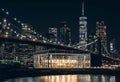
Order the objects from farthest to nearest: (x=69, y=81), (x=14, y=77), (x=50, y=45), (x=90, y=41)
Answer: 1. (x=90, y=41)
2. (x=50, y=45)
3. (x=14, y=77)
4. (x=69, y=81)

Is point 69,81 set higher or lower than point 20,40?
lower

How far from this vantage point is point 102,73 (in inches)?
3374

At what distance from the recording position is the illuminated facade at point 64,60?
355 ft

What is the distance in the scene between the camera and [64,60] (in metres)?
109

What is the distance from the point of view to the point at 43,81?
63.0 m

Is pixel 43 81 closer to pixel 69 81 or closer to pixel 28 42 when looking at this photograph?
pixel 69 81

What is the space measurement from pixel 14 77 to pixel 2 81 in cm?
862

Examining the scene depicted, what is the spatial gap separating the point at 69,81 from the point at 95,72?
23323 mm

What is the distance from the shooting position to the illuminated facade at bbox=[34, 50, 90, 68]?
10819 cm

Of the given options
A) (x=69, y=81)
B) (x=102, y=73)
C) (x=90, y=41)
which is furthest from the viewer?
(x=90, y=41)

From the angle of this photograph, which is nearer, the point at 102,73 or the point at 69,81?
the point at 69,81

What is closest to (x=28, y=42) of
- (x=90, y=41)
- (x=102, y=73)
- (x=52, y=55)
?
(x=102, y=73)

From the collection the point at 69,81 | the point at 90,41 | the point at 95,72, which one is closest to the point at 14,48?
the point at 90,41

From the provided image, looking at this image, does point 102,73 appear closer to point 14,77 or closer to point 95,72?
point 95,72
